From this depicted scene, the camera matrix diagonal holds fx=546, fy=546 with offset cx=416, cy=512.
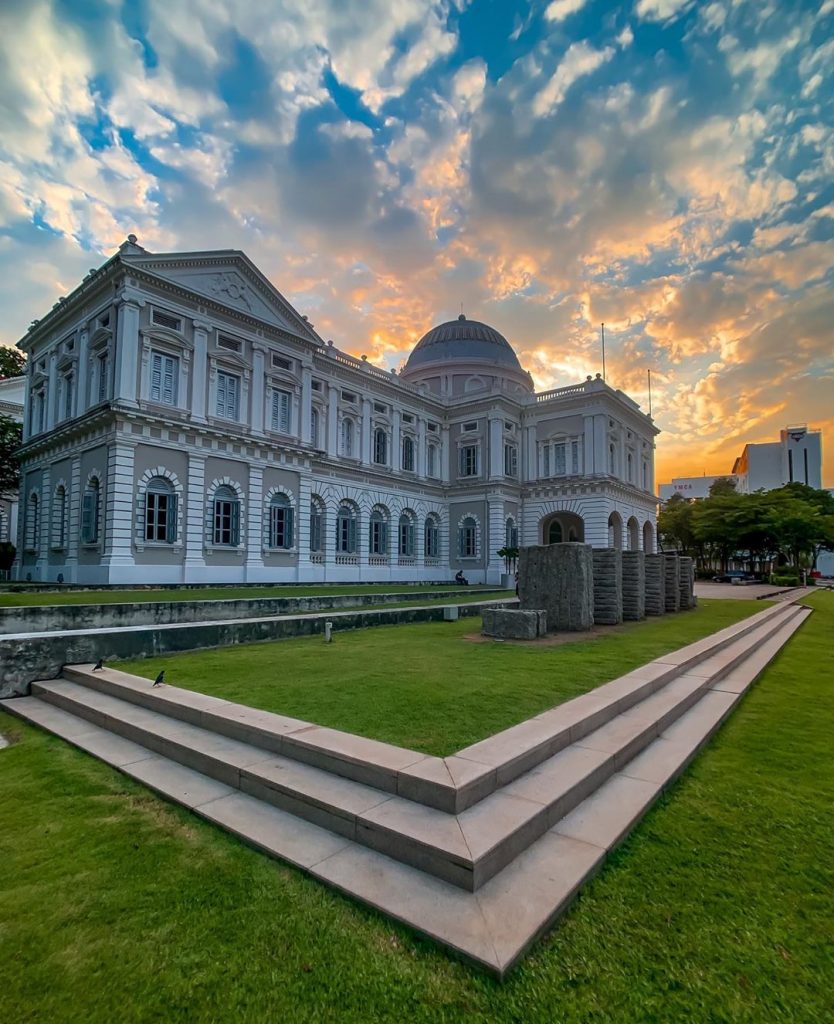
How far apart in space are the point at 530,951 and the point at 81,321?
1036 inches

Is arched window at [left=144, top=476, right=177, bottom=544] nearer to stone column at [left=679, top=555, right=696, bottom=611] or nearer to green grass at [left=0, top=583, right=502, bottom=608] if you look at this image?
green grass at [left=0, top=583, right=502, bottom=608]

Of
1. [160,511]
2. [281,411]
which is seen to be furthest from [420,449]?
[160,511]

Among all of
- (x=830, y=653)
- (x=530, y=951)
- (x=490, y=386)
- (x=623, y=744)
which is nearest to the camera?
(x=530, y=951)

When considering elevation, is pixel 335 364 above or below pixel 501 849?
above

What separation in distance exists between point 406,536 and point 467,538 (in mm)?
4491

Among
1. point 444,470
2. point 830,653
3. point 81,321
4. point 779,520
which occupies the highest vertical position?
point 81,321

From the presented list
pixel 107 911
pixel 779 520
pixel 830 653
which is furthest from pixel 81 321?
pixel 779 520

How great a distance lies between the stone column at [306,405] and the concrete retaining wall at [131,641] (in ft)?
52.4

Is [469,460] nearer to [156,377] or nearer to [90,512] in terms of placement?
[156,377]

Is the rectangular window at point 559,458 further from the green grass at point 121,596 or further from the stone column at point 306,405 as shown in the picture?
the green grass at point 121,596

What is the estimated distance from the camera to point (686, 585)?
17.4 m

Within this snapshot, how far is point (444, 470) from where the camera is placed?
37812 mm

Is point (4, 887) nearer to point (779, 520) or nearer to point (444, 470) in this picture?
point (444, 470)

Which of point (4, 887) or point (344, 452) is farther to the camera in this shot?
point (344, 452)
